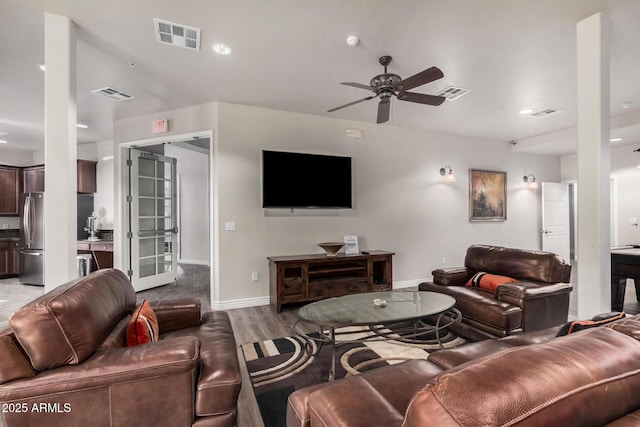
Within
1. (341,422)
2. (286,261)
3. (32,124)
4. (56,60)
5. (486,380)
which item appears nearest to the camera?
(486,380)

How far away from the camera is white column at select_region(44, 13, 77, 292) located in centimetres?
234

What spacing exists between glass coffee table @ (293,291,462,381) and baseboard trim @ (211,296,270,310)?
1.43 metres

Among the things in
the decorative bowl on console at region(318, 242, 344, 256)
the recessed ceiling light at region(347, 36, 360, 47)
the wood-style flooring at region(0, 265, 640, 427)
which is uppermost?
the recessed ceiling light at region(347, 36, 360, 47)

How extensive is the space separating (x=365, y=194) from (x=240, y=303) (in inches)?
101

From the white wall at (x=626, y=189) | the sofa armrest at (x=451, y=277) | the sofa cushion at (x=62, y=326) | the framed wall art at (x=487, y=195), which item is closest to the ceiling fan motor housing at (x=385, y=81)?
the sofa armrest at (x=451, y=277)

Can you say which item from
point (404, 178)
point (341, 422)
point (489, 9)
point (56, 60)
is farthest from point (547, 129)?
point (56, 60)

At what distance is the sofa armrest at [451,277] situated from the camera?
3535 millimetres

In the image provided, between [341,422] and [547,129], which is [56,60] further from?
[547,129]

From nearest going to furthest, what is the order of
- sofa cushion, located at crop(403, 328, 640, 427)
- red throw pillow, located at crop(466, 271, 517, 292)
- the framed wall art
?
sofa cushion, located at crop(403, 328, 640, 427), red throw pillow, located at crop(466, 271, 517, 292), the framed wall art

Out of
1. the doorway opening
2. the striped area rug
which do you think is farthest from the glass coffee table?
the doorway opening

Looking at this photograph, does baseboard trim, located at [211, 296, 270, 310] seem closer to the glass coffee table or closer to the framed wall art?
the glass coffee table

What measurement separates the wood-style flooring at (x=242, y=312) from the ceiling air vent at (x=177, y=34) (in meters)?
2.81

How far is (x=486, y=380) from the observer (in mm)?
642

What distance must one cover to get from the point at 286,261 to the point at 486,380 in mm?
3527
